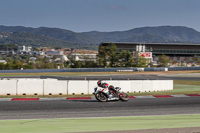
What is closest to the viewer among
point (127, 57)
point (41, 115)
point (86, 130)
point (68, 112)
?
point (86, 130)

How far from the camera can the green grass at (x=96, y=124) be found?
11170 millimetres

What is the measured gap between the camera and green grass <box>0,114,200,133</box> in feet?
36.6

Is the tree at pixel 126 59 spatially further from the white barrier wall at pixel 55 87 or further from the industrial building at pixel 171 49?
the white barrier wall at pixel 55 87

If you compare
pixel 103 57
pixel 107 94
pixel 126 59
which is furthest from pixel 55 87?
pixel 103 57

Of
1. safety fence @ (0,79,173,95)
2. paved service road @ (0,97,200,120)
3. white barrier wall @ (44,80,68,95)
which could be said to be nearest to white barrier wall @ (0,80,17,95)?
safety fence @ (0,79,173,95)

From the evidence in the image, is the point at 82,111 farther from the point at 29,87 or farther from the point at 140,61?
the point at 140,61

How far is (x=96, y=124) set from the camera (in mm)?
12320

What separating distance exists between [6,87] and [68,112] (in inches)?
367

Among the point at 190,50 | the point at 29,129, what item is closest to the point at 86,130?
the point at 29,129

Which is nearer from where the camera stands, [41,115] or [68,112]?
[41,115]

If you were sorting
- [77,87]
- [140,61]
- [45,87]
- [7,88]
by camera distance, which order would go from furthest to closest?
[140,61]
[77,87]
[45,87]
[7,88]

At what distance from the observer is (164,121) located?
42.8 feet

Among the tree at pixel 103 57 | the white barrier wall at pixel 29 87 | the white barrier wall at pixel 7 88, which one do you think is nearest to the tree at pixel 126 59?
the tree at pixel 103 57

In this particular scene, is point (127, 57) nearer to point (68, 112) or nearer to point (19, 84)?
point (19, 84)
